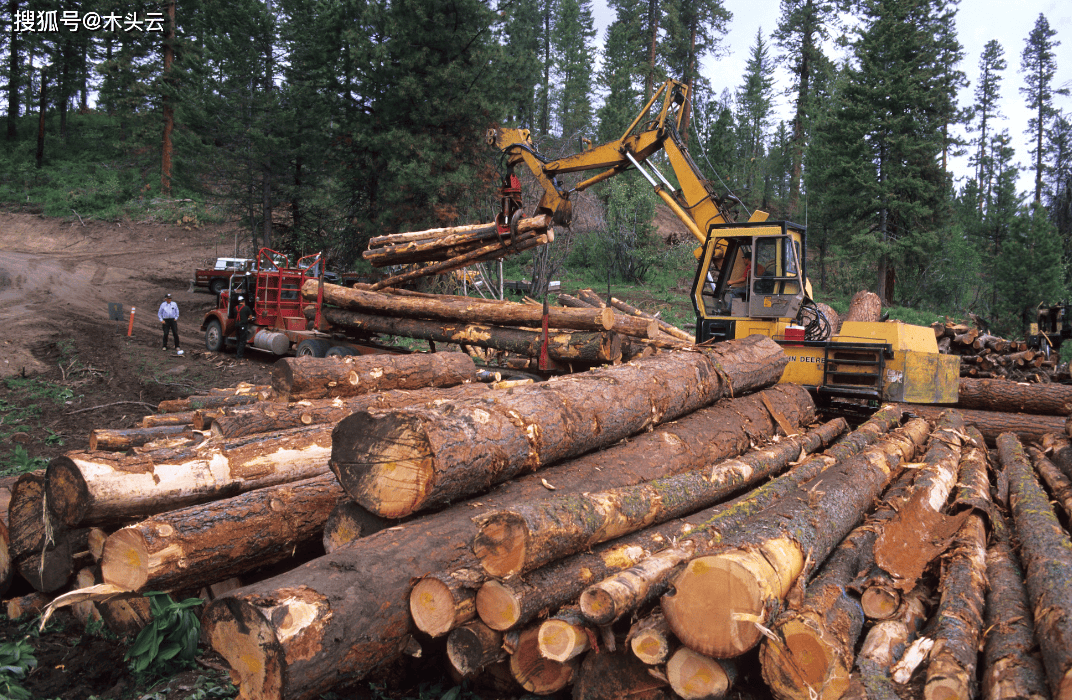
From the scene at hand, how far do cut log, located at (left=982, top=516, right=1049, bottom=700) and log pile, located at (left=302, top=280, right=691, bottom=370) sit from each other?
4.04 metres

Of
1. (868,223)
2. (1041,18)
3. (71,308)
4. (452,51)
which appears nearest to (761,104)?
(1041,18)

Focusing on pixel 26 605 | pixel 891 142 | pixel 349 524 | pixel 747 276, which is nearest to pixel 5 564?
pixel 26 605

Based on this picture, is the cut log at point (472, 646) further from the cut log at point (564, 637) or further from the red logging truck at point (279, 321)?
the red logging truck at point (279, 321)

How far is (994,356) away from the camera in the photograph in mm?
14414

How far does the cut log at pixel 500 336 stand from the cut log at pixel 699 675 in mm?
5544

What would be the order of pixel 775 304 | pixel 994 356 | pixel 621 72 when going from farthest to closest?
pixel 621 72 → pixel 994 356 → pixel 775 304

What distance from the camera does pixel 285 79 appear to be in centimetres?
2442

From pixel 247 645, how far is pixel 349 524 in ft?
3.32

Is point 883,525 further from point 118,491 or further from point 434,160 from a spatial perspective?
point 434,160

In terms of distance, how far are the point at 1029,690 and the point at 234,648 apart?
3.37 m

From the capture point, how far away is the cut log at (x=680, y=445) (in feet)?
9.61

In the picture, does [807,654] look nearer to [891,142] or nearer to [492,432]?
[492,432]

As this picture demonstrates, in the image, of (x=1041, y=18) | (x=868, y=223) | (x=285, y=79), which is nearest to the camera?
(x=285, y=79)

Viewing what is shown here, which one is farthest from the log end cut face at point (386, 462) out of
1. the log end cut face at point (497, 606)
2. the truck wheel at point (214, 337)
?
the truck wheel at point (214, 337)
